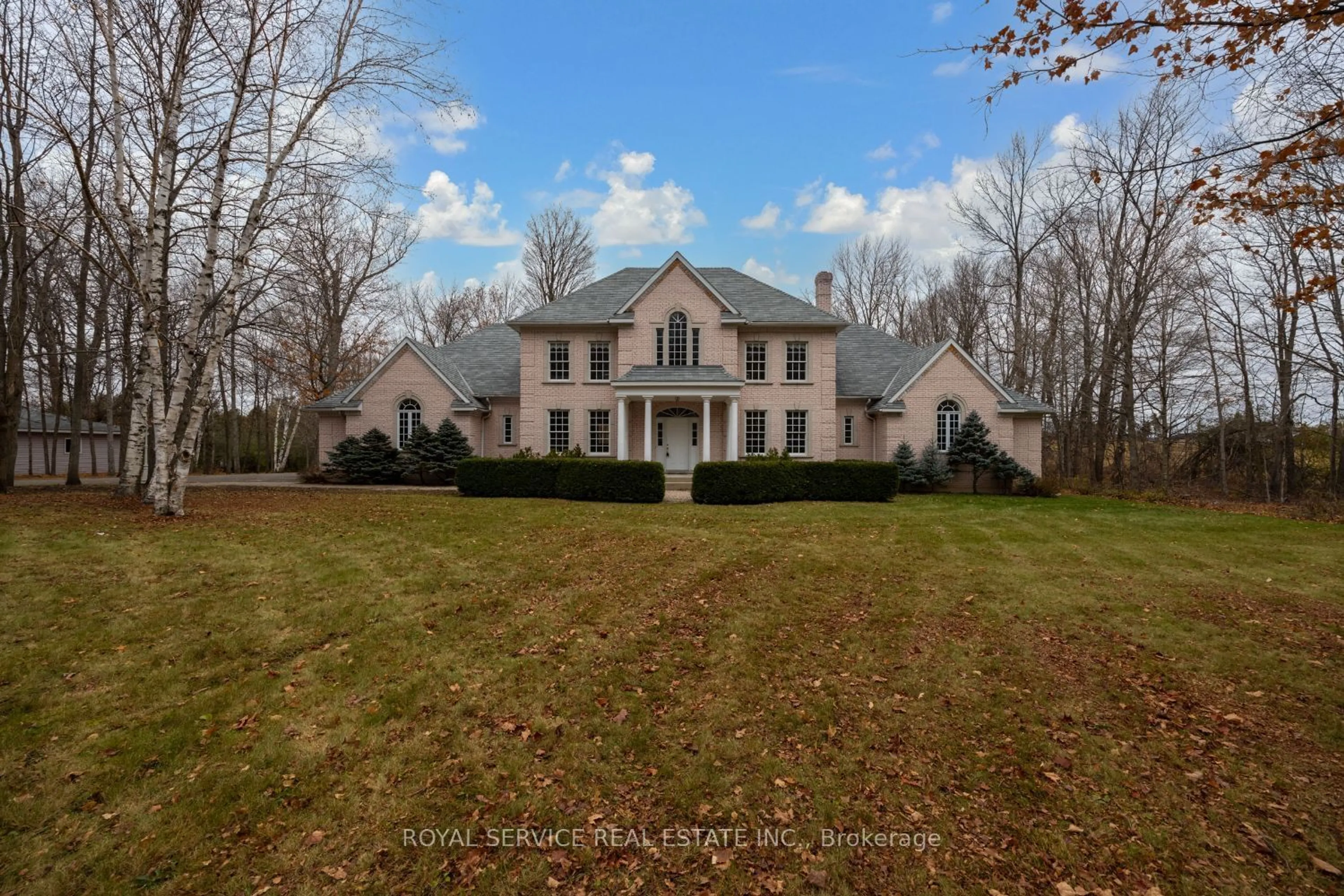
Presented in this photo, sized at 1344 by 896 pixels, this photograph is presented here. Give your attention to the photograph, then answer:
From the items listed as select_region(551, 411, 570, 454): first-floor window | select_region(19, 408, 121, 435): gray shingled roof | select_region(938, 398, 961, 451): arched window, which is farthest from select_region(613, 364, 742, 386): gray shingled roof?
select_region(19, 408, 121, 435): gray shingled roof

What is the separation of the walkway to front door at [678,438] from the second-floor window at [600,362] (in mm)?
2723

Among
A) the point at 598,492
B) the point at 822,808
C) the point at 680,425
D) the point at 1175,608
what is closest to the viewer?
the point at 822,808

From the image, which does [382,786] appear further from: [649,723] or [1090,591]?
[1090,591]

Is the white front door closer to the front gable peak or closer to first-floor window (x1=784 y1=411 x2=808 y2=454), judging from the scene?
first-floor window (x1=784 y1=411 x2=808 y2=454)

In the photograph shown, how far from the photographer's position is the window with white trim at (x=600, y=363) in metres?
22.1

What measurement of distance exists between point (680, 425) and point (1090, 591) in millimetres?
15598

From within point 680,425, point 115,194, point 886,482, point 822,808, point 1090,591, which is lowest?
point 822,808

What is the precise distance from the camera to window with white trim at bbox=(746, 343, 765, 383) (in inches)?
869

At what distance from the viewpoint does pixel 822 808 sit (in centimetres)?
363

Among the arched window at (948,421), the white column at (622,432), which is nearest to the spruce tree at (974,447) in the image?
the arched window at (948,421)

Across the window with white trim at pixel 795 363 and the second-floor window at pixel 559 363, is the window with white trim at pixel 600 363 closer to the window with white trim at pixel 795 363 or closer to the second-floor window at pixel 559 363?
the second-floor window at pixel 559 363

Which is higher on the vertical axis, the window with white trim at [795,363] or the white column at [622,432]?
the window with white trim at [795,363]

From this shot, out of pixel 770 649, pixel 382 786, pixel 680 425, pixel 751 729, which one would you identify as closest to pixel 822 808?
pixel 751 729

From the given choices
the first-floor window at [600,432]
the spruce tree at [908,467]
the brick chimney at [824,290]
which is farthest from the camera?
the brick chimney at [824,290]
